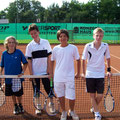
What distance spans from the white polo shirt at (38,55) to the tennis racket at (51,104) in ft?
0.99

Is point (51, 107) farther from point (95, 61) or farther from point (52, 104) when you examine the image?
point (95, 61)

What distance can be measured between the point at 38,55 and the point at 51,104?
81 cm

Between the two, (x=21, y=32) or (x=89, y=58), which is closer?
(x=89, y=58)

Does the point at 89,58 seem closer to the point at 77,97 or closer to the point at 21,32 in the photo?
the point at 77,97

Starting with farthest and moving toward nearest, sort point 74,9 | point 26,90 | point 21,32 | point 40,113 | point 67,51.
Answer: point 74,9, point 21,32, point 26,90, point 40,113, point 67,51

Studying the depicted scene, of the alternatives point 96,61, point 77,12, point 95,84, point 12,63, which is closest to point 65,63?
point 96,61

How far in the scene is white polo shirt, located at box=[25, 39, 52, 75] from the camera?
312cm

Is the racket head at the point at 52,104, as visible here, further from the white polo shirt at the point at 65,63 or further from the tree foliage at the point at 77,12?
the tree foliage at the point at 77,12

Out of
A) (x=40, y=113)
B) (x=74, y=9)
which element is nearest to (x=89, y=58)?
(x=40, y=113)

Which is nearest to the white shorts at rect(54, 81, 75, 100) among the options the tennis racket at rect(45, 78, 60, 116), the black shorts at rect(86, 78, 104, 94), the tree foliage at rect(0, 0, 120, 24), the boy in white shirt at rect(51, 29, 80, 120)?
the boy in white shirt at rect(51, 29, 80, 120)

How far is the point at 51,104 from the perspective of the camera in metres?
3.07

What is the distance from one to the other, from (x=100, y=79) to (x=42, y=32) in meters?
15.1

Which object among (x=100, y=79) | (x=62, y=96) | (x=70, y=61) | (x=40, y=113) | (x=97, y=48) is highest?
(x=97, y=48)

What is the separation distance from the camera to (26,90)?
450 centimetres
